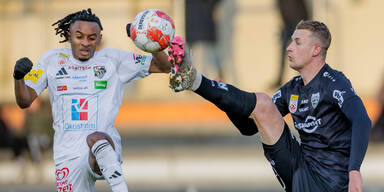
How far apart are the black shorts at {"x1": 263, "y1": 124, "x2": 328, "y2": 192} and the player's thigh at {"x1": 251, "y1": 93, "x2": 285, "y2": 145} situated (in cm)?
6

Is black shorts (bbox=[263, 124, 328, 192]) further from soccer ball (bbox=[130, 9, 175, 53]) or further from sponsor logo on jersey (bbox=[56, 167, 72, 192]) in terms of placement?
sponsor logo on jersey (bbox=[56, 167, 72, 192])

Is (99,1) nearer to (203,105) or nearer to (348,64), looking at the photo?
(203,105)

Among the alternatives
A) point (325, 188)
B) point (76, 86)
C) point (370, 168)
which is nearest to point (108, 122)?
point (76, 86)

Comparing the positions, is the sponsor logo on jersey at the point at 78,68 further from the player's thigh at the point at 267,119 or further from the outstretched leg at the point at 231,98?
the player's thigh at the point at 267,119

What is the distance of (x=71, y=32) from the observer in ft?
21.9

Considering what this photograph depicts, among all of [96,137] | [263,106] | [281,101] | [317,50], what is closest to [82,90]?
[96,137]

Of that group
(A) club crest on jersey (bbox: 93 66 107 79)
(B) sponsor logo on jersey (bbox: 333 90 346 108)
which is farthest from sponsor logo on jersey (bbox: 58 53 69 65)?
(B) sponsor logo on jersey (bbox: 333 90 346 108)

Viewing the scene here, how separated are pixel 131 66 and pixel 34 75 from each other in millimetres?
772

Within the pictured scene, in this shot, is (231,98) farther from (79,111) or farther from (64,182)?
(64,182)

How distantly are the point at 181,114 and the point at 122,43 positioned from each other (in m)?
1.99

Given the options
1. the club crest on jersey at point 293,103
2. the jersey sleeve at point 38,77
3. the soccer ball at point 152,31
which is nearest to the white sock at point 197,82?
the soccer ball at point 152,31

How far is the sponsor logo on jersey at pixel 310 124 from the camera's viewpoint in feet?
20.7

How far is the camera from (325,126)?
628cm

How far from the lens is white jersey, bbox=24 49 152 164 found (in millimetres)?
6582
